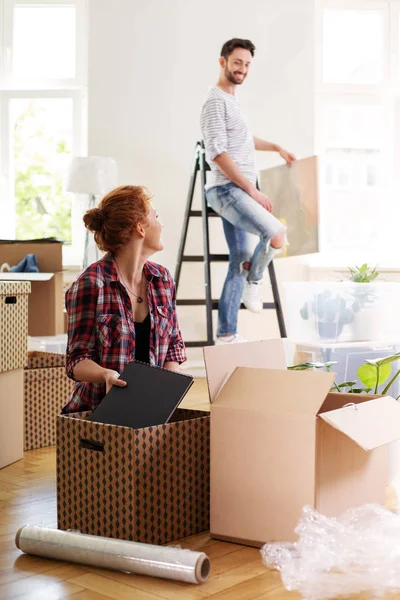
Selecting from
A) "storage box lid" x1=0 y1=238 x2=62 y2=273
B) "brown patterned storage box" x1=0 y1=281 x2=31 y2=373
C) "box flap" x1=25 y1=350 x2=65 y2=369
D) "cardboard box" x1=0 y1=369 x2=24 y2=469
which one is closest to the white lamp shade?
"storage box lid" x1=0 y1=238 x2=62 y2=273

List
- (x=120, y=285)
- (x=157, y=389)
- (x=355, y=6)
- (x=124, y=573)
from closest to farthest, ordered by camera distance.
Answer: (x=124, y=573)
(x=157, y=389)
(x=120, y=285)
(x=355, y=6)

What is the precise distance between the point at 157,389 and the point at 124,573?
417mm

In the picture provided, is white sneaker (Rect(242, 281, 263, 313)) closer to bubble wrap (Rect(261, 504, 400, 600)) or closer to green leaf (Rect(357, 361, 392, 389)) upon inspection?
green leaf (Rect(357, 361, 392, 389))

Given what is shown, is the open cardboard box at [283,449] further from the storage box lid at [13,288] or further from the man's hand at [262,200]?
the man's hand at [262,200]

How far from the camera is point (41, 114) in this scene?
526cm

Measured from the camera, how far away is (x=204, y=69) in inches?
199

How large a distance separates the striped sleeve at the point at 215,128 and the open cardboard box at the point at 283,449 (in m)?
2.60

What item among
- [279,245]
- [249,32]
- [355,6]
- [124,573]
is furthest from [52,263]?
[355,6]

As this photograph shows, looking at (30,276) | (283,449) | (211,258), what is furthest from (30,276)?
(283,449)

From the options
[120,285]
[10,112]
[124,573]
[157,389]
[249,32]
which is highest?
[249,32]

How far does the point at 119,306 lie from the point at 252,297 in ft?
8.06

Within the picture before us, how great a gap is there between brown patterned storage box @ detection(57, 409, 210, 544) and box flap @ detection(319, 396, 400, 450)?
34 cm

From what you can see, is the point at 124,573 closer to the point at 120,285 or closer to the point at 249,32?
the point at 120,285

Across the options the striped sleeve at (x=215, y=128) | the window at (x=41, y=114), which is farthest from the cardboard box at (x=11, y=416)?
the window at (x=41, y=114)
